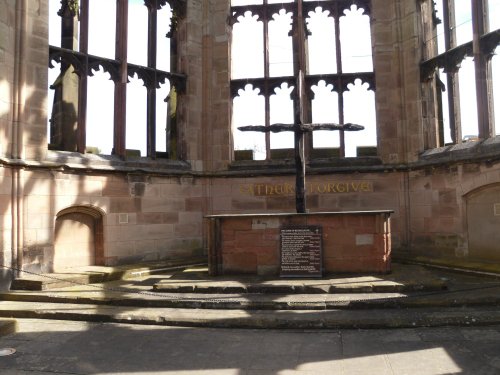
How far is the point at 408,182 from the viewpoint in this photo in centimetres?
1152

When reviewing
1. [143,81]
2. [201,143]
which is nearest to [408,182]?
[201,143]

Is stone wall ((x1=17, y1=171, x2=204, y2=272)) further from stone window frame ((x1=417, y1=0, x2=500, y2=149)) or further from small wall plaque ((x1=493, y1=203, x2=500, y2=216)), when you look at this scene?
small wall plaque ((x1=493, y1=203, x2=500, y2=216))

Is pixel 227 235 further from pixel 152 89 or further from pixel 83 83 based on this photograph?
pixel 83 83

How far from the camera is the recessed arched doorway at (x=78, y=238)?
32.5ft

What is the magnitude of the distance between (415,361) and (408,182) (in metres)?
7.67

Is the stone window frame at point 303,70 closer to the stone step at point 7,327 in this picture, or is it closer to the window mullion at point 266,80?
the window mullion at point 266,80

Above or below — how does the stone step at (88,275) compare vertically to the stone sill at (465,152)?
below

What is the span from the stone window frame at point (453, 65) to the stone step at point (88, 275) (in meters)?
7.31

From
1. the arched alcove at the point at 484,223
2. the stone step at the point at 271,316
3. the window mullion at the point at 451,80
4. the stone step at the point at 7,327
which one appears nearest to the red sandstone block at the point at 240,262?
the stone step at the point at 271,316

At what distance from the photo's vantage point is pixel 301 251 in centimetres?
831

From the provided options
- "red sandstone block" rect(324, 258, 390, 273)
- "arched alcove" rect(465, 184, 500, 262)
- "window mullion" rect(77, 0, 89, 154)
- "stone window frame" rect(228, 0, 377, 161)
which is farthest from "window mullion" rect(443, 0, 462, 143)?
"window mullion" rect(77, 0, 89, 154)

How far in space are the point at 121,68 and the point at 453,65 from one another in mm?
8427

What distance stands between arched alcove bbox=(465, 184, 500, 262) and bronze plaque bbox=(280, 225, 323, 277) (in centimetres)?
417

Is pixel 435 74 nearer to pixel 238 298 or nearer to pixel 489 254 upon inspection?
pixel 489 254
